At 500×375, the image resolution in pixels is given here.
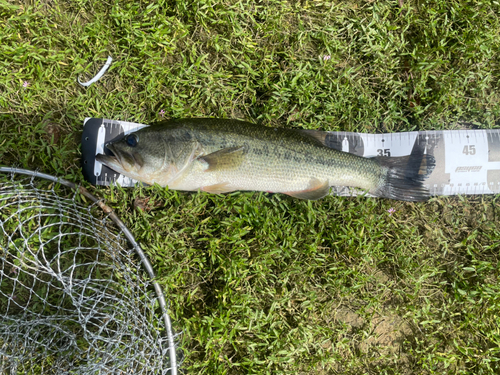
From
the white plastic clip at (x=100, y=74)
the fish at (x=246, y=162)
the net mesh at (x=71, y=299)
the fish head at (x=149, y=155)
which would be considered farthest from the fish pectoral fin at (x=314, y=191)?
the white plastic clip at (x=100, y=74)

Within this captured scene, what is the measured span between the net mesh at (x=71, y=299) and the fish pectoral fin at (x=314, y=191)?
1792mm

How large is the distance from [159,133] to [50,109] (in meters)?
1.42

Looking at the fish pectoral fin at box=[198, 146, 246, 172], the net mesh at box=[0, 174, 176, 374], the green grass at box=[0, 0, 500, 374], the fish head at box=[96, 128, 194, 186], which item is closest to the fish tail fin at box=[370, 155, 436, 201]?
the green grass at box=[0, 0, 500, 374]

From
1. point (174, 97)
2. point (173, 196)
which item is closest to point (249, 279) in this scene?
point (173, 196)

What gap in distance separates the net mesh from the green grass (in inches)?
10.2

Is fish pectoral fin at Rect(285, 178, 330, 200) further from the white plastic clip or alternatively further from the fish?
the white plastic clip

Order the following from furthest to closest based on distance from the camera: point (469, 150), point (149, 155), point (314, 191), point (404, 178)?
point (469, 150)
point (404, 178)
point (314, 191)
point (149, 155)

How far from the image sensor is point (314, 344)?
349cm

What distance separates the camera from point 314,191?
3412mm

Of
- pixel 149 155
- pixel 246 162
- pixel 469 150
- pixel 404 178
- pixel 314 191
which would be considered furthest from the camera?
pixel 469 150

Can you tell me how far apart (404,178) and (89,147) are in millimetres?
3439

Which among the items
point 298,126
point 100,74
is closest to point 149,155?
point 100,74

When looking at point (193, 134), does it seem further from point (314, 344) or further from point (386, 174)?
point (314, 344)

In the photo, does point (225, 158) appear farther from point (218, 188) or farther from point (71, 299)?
point (71, 299)
